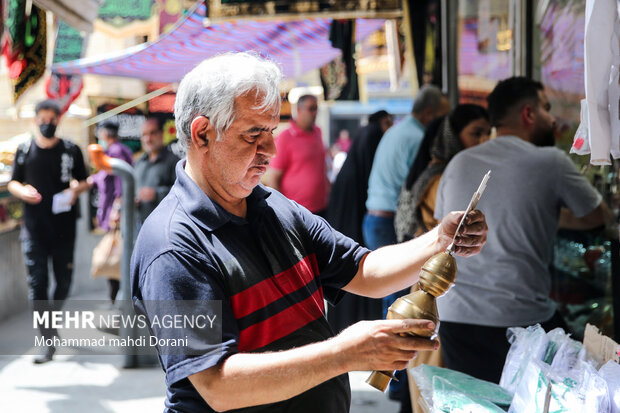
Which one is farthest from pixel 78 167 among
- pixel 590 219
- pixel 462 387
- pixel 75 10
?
pixel 462 387

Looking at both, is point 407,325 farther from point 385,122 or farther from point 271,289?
point 385,122

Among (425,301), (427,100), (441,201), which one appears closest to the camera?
(425,301)

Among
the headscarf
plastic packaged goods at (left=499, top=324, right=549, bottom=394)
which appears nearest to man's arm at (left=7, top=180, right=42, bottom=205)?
the headscarf

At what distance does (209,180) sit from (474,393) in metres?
0.96

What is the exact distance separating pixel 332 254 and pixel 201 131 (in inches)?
22.2

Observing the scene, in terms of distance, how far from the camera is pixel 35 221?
555 cm

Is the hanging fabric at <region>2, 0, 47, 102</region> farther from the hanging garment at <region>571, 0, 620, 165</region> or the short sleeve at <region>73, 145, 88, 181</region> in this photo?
the hanging garment at <region>571, 0, 620, 165</region>

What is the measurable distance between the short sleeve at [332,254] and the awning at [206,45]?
4765 mm

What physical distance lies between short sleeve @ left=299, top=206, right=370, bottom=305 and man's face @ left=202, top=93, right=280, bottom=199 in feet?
1.09

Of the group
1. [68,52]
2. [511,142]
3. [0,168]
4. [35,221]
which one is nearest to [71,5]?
[35,221]

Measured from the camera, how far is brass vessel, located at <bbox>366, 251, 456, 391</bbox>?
1.41 meters

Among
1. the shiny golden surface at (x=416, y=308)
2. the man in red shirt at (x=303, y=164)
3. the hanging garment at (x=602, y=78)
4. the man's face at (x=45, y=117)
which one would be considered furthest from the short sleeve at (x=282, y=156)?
the shiny golden surface at (x=416, y=308)

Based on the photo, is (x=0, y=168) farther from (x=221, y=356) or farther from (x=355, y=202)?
(x=221, y=356)

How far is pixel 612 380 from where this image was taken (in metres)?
1.62
